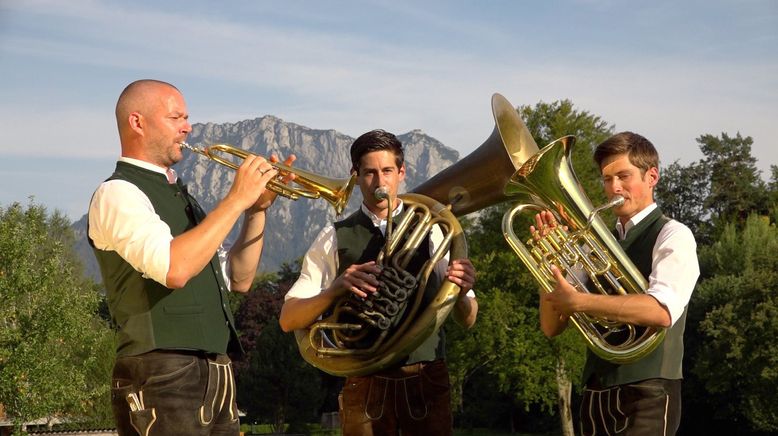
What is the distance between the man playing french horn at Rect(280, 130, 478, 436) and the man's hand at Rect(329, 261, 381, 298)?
0.16 metres

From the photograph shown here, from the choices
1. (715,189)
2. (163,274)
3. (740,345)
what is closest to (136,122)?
(163,274)

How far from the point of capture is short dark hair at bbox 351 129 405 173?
18.2 ft

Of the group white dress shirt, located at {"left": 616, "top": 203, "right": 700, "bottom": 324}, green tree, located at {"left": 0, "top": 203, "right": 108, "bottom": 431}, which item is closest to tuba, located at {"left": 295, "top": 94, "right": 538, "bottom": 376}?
white dress shirt, located at {"left": 616, "top": 203, "right": 700, "bottom": 324}

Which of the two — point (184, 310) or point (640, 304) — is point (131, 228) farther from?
point (640, 304)

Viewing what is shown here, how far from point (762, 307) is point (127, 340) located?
2956 centimetres

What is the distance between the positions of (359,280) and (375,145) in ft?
2.84

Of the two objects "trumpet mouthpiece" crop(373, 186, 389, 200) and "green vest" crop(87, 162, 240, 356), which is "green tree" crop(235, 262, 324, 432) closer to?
"trumpet mouthpiece" crop(373, 186, 389, 200)

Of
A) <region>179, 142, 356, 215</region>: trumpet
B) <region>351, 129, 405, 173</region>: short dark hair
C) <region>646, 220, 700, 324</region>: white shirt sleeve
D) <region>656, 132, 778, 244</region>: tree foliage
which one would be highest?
<region>656, 132, 778, 244</region>: tree foliage

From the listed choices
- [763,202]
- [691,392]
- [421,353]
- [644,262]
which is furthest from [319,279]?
→ [763,202]

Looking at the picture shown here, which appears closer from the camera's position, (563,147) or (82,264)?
(563,147)

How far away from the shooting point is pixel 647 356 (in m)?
5.20

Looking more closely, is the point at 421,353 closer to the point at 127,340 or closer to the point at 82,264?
the point at 127,340

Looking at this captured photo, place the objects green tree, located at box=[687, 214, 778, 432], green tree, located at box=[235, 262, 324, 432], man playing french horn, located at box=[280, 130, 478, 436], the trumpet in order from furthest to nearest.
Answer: green tree, located at box=[235, 262, 324, 432] < green tree, located at box=[687, 214, 778, 432] < man playing french horn, located at box=[280, 130, 478, 436] < the trumpet

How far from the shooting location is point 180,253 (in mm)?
4234
